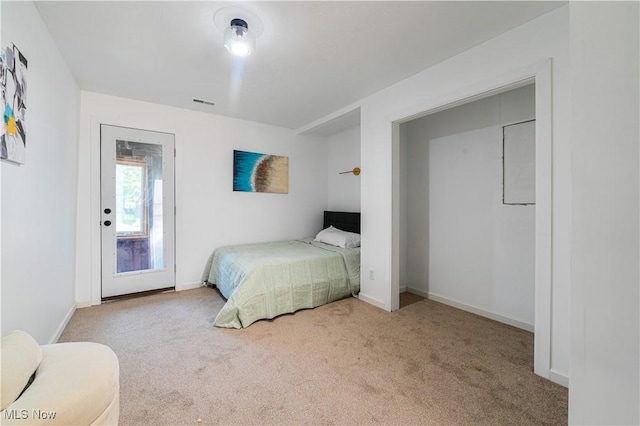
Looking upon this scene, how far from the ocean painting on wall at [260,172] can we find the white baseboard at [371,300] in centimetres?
204

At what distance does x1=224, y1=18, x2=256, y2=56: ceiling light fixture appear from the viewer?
5.92ft

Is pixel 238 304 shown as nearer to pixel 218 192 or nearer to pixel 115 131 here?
pixel 218 192

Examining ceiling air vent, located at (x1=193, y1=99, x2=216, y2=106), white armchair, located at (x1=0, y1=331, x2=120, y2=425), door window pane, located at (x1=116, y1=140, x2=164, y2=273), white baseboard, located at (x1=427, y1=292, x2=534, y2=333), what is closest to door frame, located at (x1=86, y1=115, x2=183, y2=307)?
door window pane, located at (x1=116, y1=140, x2=164, y2=273)

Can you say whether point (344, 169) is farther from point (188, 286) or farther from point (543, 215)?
point (543, 215)

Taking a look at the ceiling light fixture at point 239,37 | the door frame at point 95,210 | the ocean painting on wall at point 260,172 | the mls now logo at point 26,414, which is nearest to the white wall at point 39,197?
the door frame at point 95,210

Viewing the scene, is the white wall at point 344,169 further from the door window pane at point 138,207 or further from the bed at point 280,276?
the door window pane at point 138,207

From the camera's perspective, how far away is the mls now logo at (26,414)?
0.75 m

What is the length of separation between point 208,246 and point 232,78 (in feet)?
7.16

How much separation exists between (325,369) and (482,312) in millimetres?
1906

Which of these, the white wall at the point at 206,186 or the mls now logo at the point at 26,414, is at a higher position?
the white wall at the point at 206,186

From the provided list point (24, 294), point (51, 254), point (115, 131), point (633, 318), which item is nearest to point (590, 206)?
point (633, 318)

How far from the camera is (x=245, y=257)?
3027mm

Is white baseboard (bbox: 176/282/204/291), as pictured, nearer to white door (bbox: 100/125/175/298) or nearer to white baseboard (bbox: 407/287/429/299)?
white door (bbox: 100/125/175/298)

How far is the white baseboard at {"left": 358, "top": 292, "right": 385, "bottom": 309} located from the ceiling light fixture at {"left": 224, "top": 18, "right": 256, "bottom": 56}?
8.63 ft
